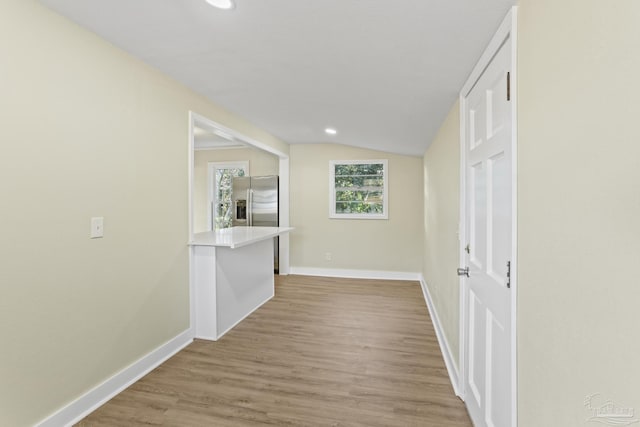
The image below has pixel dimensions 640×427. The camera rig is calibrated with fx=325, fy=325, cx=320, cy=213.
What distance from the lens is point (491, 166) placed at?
1567 millimetres

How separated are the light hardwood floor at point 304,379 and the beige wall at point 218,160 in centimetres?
327

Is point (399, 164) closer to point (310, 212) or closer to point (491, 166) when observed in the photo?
point (310, 212)

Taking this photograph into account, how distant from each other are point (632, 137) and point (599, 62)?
0.22 m

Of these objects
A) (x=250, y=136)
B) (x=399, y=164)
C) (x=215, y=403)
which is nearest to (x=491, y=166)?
(x=215, y=403)

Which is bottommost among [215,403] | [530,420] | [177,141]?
[215,403]

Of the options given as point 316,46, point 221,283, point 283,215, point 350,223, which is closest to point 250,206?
point 283,215

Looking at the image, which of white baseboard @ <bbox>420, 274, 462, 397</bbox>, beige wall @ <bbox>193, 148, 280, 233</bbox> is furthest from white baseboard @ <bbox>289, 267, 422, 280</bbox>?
beige wall @ <bbox>193, 148, 280, 233</bbox>

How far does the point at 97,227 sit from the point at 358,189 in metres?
4.24

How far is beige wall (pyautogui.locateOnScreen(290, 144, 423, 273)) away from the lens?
18.0 ft

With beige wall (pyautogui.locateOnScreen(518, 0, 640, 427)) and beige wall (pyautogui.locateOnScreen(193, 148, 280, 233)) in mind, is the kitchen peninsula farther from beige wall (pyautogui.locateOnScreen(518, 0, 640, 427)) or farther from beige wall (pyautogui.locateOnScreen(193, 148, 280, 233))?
beige wall (pyautogui.locateOnScreen(193, 148, 280, 233))

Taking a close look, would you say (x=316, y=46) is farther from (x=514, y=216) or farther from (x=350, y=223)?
(x=350, y=223)

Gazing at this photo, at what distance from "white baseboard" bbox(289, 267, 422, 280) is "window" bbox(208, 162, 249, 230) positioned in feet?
5.94

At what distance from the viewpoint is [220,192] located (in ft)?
21.3

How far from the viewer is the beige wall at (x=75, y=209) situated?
1622 millimetres
